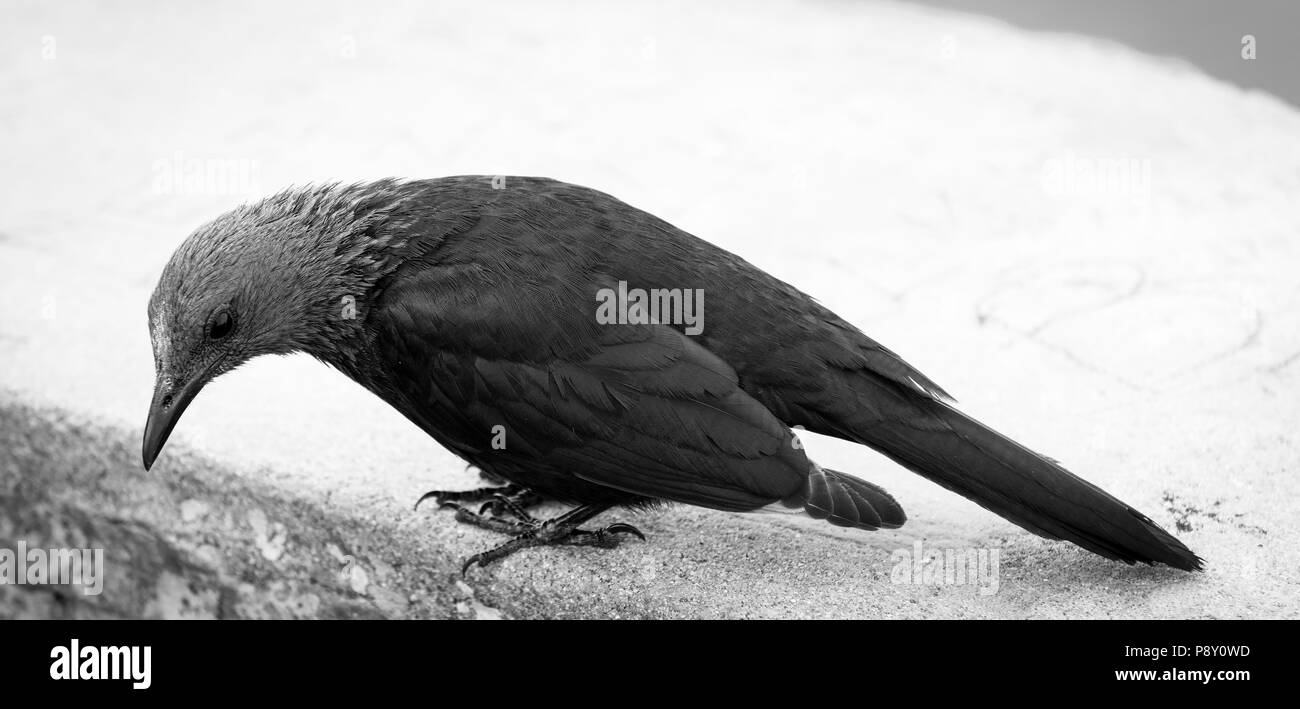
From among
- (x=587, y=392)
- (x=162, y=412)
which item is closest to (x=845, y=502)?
(x=587, y=392)

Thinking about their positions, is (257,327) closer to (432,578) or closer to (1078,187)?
(432,578)

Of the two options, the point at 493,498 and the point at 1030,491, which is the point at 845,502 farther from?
the point at 493,498

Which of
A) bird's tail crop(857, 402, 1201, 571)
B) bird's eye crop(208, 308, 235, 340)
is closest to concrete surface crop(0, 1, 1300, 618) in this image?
bird's tail crop(857, 402, 1201, 571)

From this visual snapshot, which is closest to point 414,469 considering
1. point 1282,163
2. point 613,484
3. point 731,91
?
point 613,484

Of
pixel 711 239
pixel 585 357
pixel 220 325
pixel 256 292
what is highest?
pixel 711 239

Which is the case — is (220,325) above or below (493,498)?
above

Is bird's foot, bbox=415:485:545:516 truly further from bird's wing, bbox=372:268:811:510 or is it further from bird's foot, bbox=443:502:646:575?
bird's wing, bbox=372:268:811:510

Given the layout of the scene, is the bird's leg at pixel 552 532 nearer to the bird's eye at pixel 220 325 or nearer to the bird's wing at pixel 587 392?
the bird's wing at pixel 587 392
